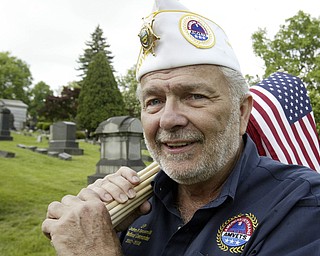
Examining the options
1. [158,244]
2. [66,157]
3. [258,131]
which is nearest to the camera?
[158,244]

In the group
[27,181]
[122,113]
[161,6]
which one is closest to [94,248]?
[161,6]

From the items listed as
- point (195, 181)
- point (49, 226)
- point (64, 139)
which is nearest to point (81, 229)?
point (49, 226)

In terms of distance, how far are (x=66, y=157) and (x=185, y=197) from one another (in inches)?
656

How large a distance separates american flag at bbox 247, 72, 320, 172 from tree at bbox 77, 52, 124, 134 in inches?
1646

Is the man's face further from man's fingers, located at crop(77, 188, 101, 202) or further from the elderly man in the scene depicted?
man's fingers, located at crop(77, 188, 101, 202)

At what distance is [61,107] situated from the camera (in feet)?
182

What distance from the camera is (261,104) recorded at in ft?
10.4

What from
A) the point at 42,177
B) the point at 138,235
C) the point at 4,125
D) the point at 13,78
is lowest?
the point at 42,177

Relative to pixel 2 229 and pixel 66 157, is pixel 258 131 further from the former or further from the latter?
pixel 66 157

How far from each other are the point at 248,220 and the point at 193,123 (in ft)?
1.60

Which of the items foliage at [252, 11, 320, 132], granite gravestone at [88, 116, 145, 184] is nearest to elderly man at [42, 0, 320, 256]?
granite gravestone at [88, 116, 145, 184]

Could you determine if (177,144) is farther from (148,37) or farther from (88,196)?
(148,37)

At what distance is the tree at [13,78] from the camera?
7000 centimetres

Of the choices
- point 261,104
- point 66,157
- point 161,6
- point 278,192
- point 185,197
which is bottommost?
point 66,157
